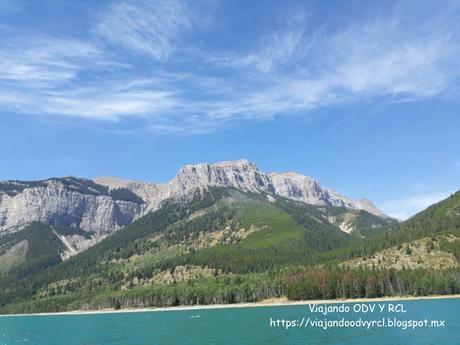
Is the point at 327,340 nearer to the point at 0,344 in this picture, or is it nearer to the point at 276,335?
the point at 276,335

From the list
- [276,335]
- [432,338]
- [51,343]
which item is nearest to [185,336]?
[276,335]

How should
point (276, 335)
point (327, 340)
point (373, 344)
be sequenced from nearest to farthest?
point (373, 344), point (327, 340), point (276, 335)

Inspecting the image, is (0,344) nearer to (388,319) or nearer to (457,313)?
(388,319)

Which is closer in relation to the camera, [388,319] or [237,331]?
[237,331]

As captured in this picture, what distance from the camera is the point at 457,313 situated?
149 m

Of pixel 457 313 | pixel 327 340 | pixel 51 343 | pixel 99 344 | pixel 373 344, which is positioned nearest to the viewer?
pixel 373 344

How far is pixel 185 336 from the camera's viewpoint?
431 ft

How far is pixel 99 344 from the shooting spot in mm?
127062

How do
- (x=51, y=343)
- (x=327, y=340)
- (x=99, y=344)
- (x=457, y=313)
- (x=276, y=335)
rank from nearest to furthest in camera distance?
1. (x=327, y=340)
2. (x=276, y=335)
3. (x=99, y=344)
4. (x=51, y=343)
5. (x=457, y=313)

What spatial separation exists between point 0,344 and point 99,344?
37862 millimetres

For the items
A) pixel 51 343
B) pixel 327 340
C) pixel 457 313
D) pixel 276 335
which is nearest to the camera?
pixel 327 340

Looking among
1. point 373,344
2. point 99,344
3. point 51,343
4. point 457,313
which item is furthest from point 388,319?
point 51,343

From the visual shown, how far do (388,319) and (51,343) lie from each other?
89509 mm

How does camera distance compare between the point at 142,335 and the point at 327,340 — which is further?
the point at 142,335
